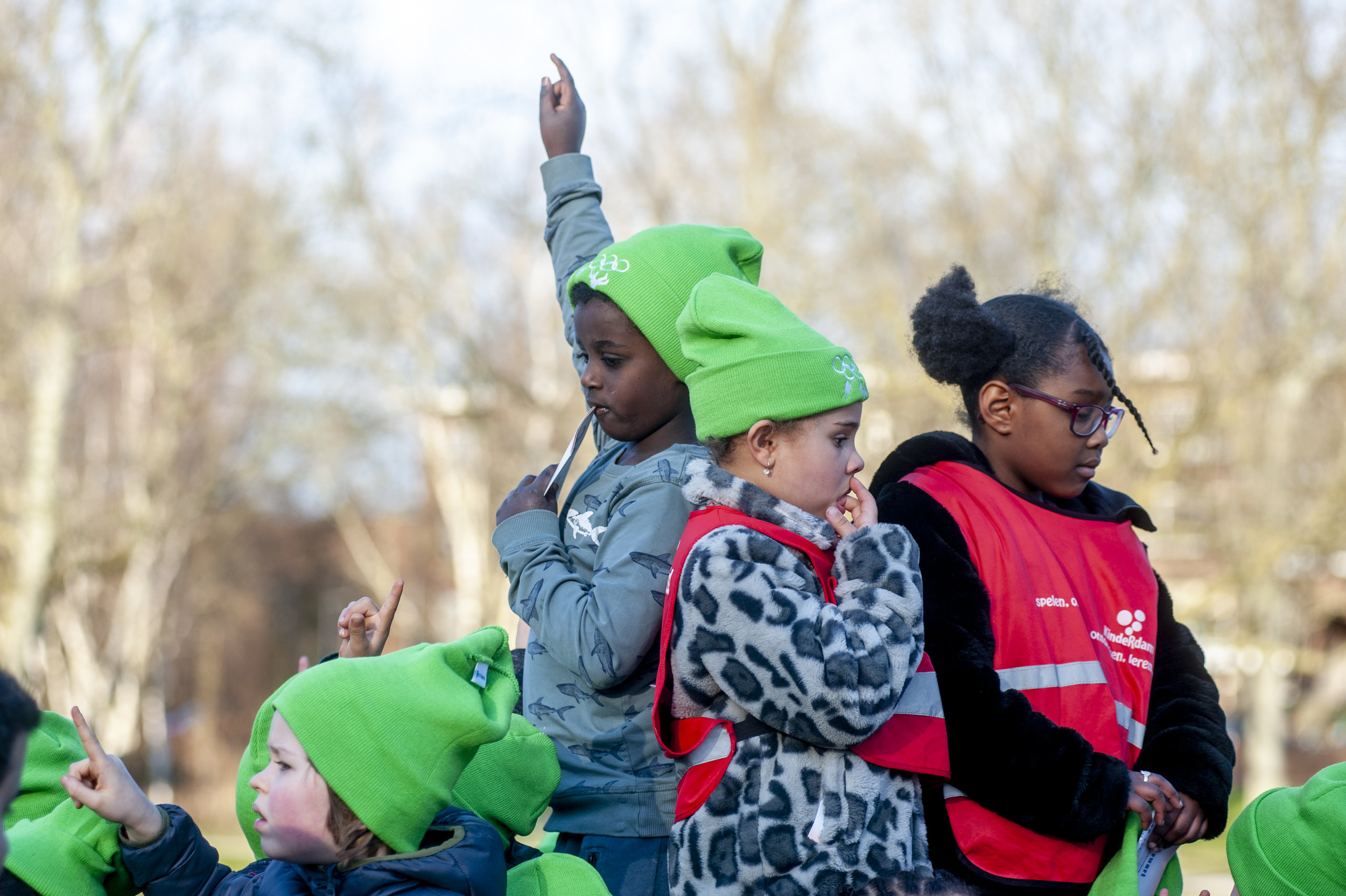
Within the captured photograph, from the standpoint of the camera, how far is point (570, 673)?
2311 millimetres

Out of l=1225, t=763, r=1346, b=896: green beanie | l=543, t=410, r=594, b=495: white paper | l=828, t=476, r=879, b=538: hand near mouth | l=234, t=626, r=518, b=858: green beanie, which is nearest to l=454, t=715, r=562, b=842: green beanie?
l=234, t=626, r=518, b=858: green beanie

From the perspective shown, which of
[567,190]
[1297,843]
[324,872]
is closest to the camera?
[324,872]

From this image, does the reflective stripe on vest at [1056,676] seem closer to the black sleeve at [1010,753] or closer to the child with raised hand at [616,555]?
the black sleeve at [1010,753]

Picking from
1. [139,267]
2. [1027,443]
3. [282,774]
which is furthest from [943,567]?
[139,267]

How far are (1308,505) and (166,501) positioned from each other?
1848cm

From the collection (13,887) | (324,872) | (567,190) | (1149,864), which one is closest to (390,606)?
(324,872)

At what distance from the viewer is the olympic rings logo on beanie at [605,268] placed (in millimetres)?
2379

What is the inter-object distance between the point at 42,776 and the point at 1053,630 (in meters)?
1.85

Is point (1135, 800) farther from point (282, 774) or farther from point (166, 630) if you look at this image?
point (166, 630)

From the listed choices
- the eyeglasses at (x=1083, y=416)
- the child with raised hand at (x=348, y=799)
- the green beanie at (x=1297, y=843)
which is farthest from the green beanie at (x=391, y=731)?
the green beanie at (x=1297, y=843)

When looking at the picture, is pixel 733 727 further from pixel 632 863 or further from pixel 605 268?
pixel 605 268

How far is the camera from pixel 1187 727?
2.28 meters

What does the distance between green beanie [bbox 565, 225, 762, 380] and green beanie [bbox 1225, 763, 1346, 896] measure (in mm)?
1376

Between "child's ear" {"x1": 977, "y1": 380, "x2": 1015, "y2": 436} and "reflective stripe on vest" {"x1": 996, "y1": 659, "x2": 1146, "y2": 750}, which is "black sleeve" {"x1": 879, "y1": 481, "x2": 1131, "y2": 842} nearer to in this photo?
"reflective stripe on vest" {"x1": 996, "y1": 659, "x2": 1146, "y2": 750}
